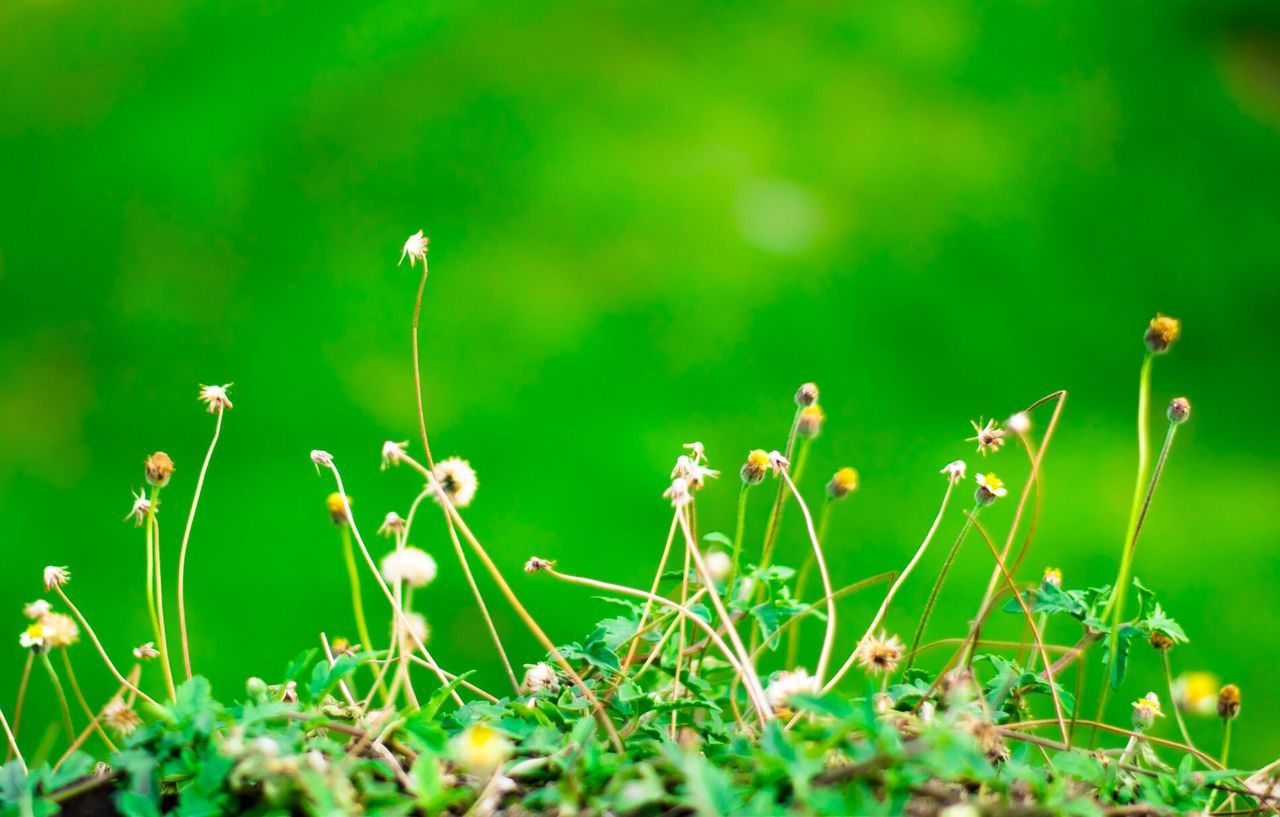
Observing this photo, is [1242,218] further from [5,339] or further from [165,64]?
[5,339]

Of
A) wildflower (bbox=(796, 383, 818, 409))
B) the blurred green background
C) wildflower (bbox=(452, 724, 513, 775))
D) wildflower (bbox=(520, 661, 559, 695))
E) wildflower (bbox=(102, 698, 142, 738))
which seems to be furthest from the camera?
the blurred green background

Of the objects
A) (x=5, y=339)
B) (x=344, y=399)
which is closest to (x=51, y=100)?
A: (x=5, y=339)

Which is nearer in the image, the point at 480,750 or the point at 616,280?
the point at 480,750

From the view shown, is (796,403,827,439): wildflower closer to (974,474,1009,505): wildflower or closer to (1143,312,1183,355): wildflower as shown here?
(974,474,1009,505): wildflower

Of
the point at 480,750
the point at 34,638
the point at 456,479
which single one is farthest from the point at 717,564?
the point at 34,638

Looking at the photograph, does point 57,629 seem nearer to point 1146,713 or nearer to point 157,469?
point 157,469

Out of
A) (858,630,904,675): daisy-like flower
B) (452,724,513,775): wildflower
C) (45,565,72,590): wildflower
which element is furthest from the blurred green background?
(452,724,513,775): wildflower
